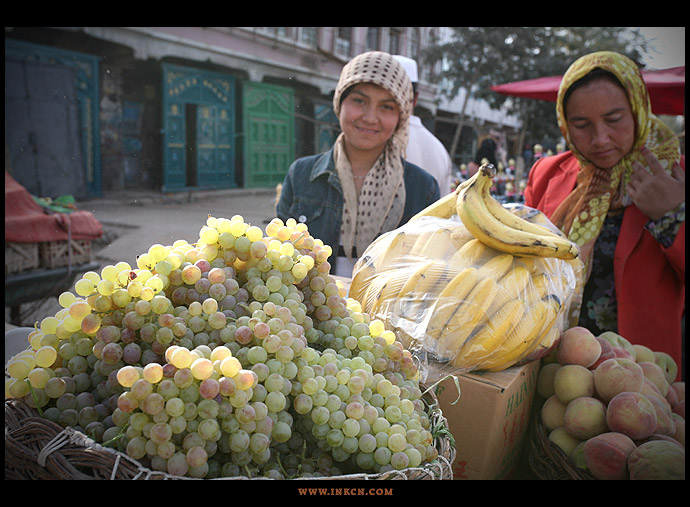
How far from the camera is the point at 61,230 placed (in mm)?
3633

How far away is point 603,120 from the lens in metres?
2.10

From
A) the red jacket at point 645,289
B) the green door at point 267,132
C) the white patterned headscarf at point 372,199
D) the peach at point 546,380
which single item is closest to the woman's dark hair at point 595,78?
the red jacket at point 645,289

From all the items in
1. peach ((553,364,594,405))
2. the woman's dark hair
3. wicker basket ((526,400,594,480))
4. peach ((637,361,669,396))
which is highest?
the woman's dark hair

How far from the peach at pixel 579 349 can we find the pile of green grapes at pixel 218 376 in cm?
73

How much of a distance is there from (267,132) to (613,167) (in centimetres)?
1239

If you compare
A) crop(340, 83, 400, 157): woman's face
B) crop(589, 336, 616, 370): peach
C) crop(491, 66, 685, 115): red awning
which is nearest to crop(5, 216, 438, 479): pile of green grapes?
crop(589, 336, 616, 370): peach

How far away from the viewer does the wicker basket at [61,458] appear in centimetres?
Result: 69

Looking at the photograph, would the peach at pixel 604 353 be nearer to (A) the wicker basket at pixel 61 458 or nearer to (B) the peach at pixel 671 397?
(B) the peach at pixel 671 397

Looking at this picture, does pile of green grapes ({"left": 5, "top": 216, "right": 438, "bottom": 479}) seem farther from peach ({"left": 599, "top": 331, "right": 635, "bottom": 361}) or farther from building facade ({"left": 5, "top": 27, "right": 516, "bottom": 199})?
building facade ({"left": 5, "top": 27, "right": 516, "bottom": 199})

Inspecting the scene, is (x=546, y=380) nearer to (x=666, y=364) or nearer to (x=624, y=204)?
(x=666, y=364)

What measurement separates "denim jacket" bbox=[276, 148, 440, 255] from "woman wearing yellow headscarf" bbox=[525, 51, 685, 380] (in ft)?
2.52

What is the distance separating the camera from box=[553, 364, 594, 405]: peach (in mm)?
1370
